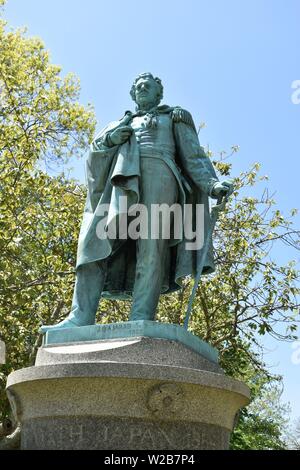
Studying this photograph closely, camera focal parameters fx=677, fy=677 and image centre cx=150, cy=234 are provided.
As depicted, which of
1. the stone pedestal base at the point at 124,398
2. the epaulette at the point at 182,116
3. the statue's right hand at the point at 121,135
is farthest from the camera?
the epaulette at the point at 182,116

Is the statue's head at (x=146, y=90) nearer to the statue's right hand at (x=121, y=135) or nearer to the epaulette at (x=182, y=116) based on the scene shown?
the epaulette at (x=182, y=116)

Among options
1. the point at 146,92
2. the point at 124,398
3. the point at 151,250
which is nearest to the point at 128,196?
the point at 151,250

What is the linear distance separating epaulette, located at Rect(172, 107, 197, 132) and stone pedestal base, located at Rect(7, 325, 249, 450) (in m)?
2.38

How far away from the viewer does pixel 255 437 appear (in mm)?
27969

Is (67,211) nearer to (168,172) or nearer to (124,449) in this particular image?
(168,172)

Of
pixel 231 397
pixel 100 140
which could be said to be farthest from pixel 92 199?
pixel 231 397

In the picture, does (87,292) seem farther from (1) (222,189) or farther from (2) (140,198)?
(1) (222,189)

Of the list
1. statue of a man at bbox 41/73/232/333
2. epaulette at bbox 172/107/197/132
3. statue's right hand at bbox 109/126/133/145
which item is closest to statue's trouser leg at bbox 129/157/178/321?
statue of a man at bbox 41/73/232/333

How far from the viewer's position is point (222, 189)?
610 cm

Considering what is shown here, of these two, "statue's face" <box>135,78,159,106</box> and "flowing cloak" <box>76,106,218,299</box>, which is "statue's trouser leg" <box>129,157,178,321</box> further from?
"statue's face" <box>135,78,159,106</box>

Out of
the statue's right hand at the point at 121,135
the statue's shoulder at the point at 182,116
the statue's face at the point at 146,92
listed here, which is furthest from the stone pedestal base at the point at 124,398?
the statue's face at the point at 146,92

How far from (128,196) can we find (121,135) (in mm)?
614

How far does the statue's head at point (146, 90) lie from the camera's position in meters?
6.78

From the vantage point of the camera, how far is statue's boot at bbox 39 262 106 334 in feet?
19.6
